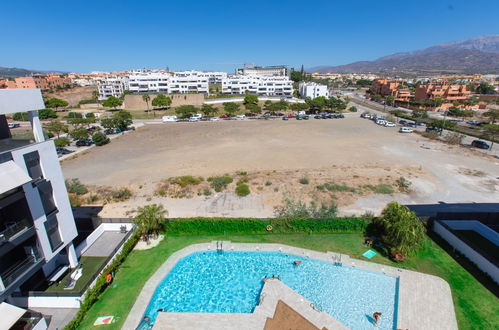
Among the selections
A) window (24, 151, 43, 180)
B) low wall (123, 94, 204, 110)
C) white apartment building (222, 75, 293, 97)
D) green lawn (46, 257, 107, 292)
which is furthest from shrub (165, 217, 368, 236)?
white apartment building (222, 75, 293, 97)

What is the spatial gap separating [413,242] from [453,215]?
293 inches

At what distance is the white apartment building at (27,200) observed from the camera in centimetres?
1223

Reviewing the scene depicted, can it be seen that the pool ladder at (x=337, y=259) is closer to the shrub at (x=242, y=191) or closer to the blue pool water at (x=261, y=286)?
the blue pool water at (x=261, y=286)

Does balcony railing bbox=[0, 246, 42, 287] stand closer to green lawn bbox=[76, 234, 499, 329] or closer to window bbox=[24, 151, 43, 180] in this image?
window bbox=[24, 151, 43, 180]

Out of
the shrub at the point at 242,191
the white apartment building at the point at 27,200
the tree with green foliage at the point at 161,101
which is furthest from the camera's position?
the tree with green foliage at the point at 161,101

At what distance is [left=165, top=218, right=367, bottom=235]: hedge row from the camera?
21.8m

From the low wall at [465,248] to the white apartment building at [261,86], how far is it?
3864 inches

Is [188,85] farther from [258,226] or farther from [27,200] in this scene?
[27,200]

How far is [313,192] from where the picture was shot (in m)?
28.9

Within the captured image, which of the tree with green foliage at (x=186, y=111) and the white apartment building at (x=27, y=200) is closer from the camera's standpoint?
the white apartment building at (x=27, y=200)

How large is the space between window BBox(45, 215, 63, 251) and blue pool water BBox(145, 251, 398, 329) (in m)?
6.90

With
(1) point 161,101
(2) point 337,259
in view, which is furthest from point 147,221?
(1) point 161,101

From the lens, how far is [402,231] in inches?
718

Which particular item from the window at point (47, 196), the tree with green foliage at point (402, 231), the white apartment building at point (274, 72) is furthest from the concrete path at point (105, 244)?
the white apartment building at point (274, 72)
